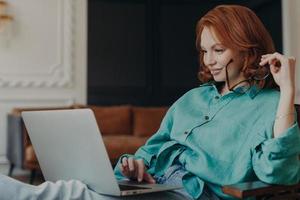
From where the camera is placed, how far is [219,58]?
133cm

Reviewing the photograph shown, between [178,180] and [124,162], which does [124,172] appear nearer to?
[124,162]

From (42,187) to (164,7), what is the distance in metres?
4.77

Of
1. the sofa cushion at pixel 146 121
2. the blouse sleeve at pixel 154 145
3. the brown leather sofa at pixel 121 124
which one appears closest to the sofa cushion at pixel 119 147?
the brown leather sofa at pixel 121 124

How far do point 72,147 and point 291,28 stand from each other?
359 centimetres

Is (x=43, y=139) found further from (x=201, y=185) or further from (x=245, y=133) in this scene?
(x=245, y=133)

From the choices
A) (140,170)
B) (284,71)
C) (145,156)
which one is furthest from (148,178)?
(284,71)

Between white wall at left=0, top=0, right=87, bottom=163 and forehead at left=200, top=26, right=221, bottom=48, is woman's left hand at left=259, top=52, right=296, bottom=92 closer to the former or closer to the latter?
forehead at left=200, top=26, right=221, bottom=48

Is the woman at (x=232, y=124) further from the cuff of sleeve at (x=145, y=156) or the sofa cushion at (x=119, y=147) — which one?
the sofa cushion at (x=119, y=147)

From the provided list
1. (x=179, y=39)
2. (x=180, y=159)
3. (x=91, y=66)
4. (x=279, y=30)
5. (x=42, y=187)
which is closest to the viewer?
(x=42, y=187)

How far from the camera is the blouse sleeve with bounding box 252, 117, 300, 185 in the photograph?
1095 millimetres

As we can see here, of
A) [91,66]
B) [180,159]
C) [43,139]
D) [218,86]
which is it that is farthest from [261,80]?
[91,66]

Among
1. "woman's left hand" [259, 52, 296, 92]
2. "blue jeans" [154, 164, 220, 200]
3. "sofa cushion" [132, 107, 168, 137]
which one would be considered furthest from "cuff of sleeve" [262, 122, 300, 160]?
"sofa cushion" [132, 107, 168, 137]

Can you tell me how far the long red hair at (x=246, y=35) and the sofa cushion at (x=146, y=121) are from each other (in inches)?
118

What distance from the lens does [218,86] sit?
58.0 inches
